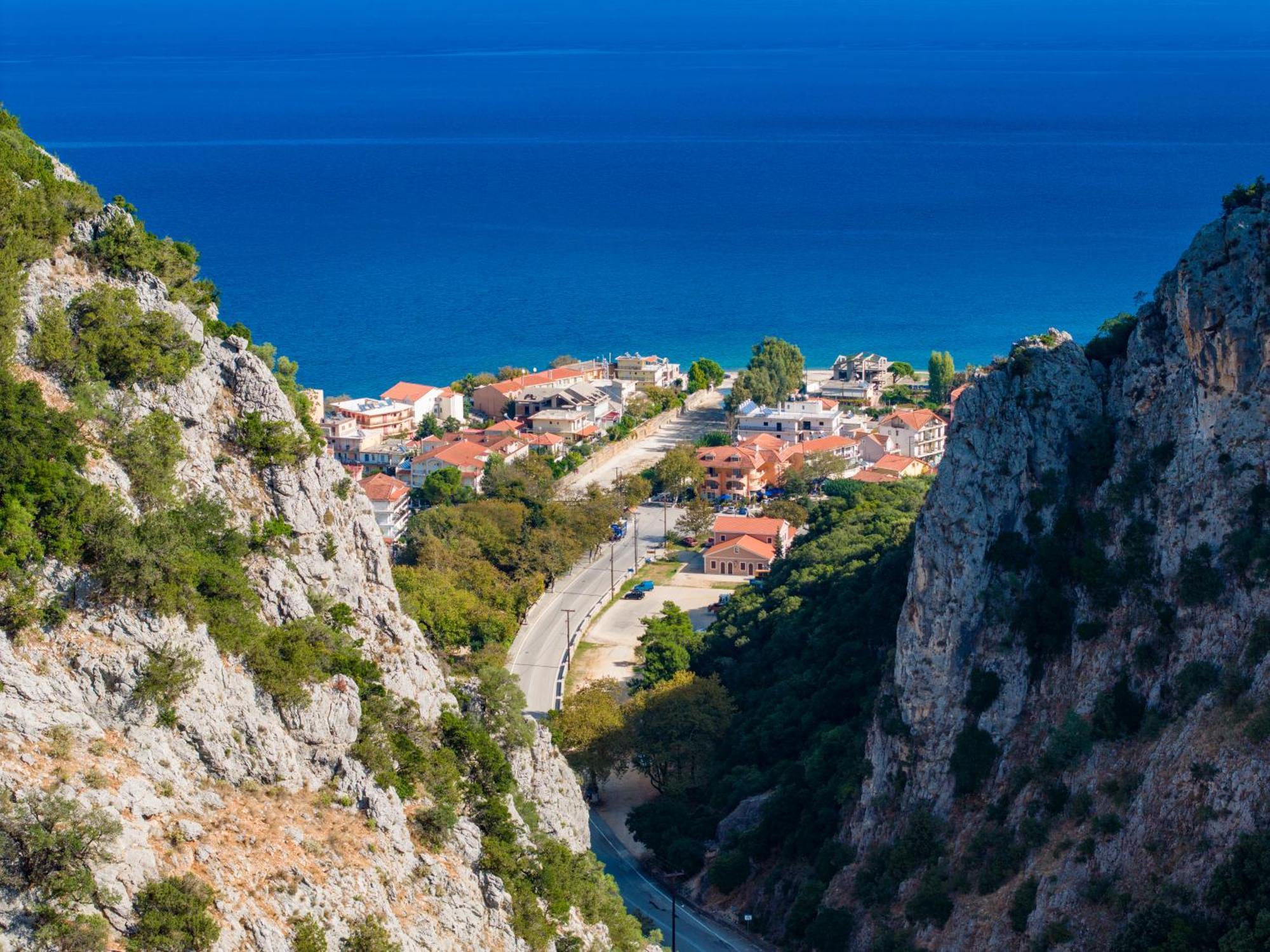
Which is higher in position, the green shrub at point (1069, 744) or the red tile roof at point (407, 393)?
the red tile roof at point (407, 393)

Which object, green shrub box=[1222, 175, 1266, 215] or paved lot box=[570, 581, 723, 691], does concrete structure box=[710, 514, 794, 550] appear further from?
green shrub box=[1222, 175, 1266, 215]

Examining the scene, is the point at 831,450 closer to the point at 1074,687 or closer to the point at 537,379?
the point at 537,379

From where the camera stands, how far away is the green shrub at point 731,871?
43406mm

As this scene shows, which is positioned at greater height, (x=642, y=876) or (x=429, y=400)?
(x=429, y=400)

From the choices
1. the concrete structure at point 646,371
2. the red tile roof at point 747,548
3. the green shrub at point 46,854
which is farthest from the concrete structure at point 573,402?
the green shrub at point 46,854

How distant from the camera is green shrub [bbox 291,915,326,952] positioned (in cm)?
2194

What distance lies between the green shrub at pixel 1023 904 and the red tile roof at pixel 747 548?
42115 millimetres

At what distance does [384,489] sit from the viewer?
268 ft

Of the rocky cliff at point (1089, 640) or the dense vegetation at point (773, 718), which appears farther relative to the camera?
the dense vegetation at point (773, 718)

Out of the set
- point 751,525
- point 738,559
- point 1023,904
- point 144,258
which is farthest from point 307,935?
point 751,525

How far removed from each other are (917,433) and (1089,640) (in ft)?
188

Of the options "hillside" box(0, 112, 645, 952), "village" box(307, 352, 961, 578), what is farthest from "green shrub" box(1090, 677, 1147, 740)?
"village" box(307, 352, 961, 578)

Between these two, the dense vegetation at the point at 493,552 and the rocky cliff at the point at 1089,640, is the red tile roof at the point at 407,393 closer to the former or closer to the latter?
the dense vegetation at the point at 493,552

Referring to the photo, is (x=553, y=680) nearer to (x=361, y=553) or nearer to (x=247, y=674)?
(x=361, y=553)
